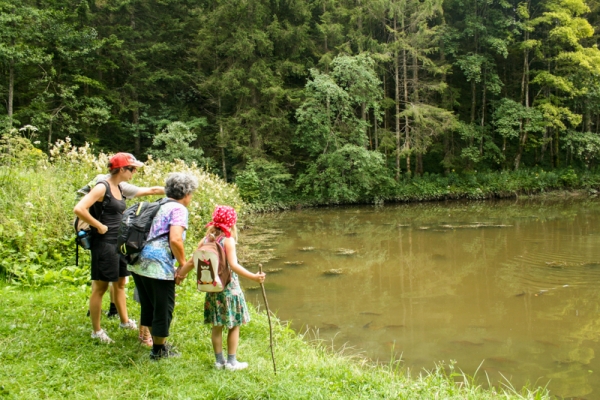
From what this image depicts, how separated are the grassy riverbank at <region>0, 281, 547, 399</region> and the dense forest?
15.4m

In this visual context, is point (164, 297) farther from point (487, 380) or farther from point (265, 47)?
point (265, 47)

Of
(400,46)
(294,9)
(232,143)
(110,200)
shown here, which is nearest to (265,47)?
(294,9)

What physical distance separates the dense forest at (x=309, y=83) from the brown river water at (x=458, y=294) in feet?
25.6

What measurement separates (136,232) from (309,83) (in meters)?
17.3

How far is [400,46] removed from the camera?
20.8m

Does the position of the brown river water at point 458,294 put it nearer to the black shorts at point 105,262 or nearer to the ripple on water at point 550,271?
the ripple on water at point 550,271

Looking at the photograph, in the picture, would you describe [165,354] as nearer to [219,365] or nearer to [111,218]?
[219,365]

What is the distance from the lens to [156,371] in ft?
10.8

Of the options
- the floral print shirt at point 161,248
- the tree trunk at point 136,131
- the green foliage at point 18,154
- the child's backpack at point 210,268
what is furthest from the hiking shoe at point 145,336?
the tree trunk at point 136,131

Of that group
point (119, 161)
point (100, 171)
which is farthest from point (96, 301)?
point (100, 171)

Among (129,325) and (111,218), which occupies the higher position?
(111,218)

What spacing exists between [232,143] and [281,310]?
1501 cm

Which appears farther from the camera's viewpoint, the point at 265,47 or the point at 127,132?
the point at 127,132

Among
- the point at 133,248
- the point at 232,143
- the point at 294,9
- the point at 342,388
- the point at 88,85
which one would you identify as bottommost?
the point at 342,388
